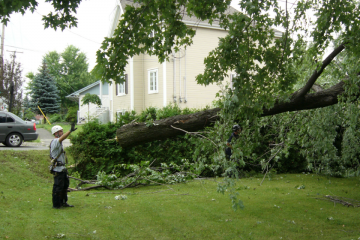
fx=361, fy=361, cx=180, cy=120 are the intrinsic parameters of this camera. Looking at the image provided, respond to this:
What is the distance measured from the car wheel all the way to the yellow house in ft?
21.8

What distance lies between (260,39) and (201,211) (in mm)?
3600

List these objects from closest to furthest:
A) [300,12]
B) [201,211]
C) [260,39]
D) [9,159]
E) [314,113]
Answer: [260,39], [300,12], [201,211], [314,113], [9,159]

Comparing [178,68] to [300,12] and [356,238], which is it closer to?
[300,12]

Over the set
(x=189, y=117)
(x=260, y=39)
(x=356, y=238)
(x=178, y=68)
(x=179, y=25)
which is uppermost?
(x=178, y=68)

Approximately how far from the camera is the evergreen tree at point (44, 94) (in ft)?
173

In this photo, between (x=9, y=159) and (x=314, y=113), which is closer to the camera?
(x=314, y=113)

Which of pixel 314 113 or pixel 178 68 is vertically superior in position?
pixel 178 68

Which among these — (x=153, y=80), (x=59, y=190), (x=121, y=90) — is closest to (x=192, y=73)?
(x=153, y=80)

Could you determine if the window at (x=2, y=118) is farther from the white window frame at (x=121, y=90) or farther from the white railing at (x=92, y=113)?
the white window frame at (x=121, y=90)

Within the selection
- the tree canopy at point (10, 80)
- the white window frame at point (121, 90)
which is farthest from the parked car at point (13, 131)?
the tree canopy at point (10, 80)

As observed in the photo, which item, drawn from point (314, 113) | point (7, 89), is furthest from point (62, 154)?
point (7, 89)

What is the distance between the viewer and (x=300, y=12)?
6.96 meters

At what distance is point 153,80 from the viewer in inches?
922

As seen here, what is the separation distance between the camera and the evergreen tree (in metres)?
52.6
